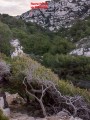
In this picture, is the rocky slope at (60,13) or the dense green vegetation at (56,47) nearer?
the dense green vegetation at (56,47)

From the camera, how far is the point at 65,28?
75562mm

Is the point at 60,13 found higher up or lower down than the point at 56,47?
higher up

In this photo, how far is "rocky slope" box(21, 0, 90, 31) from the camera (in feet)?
261

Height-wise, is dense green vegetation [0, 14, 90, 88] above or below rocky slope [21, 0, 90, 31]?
below

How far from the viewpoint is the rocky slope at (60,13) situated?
261ft

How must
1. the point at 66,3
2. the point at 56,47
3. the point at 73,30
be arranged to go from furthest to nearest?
the point at 66,3 → the point at 73,30 → the point at 56,47

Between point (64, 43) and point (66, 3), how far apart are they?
3393 centimetres

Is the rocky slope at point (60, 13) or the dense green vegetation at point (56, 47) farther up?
the rocky slope at point (60, 13)

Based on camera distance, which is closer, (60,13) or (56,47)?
(56,47)

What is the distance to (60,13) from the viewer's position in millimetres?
81062

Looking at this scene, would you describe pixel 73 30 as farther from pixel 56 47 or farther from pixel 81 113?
pixel 81 113

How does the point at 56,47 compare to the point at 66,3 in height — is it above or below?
below

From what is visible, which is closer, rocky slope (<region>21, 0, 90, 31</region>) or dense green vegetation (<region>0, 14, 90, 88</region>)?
dense green vegetation (<region>0, 14, 90, 88</region>)

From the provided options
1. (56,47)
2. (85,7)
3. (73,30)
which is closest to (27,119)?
(56,47)
